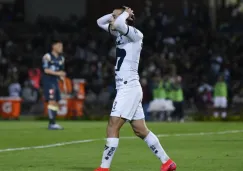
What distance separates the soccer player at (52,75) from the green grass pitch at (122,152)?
21.3 inches

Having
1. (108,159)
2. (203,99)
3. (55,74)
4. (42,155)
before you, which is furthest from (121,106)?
(203,99)

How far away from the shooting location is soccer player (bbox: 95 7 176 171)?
13.0 metres

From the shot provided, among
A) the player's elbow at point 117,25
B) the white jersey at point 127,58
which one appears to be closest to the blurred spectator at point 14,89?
the white jersey at point 127,58

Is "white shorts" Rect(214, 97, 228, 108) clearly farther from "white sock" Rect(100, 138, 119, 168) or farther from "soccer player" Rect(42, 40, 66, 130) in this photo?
"white sock" Rect(100, 138, 119, 168)

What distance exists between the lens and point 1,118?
34844mm

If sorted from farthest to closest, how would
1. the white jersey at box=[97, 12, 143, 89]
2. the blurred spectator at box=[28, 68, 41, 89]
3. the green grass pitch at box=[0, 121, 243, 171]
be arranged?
the blurred spectator at box=[28, 68, 41, 89]
the green grass pitch at box=[0, 121, 243, 171]
the white jersey at box=[97, 12, 143, 89]

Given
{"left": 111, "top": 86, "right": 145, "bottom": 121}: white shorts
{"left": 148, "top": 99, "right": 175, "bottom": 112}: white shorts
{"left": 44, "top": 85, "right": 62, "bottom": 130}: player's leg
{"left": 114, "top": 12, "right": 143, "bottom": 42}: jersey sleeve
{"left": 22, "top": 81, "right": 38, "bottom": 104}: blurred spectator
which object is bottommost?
{"left": 148, "top": 99, "right": 175, "bottom": 112}: white shorts

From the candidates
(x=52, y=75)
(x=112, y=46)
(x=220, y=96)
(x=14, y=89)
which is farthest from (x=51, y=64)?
(x=112, y=46)

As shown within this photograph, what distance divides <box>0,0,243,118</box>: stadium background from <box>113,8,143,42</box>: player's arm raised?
72.1 feet

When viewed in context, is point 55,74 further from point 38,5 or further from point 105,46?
point 38,5

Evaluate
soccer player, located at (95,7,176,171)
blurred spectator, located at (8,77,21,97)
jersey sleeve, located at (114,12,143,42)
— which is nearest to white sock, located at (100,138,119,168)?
soccer player, located at (95,7,176,171)

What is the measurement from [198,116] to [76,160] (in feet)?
61.3

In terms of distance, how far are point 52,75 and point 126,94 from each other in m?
11.3

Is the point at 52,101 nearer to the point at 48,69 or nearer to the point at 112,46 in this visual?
the point at 48,69
